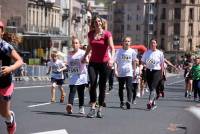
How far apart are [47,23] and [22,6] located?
1070 cm

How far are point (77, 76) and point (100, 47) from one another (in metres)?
1.12

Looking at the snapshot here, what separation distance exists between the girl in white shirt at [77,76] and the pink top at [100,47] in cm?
93

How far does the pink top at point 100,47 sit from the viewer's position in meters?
13.2

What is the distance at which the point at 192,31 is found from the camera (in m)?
152

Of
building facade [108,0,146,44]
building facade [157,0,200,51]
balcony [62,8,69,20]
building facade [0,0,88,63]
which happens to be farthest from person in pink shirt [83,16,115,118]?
building facade [108,0,146,44]

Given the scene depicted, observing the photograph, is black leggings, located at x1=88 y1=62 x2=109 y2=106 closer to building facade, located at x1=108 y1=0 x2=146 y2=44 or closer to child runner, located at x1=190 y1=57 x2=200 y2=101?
child runner, located at x1=190 y1=57 x2=200 y2=101

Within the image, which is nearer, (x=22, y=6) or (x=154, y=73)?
(x=154, y=73)

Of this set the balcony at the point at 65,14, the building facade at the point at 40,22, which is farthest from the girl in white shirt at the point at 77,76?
the balcony at the point at 65,14

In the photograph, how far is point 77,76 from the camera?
46.2 feet

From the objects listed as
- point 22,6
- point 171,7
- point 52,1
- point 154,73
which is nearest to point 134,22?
point 171,7

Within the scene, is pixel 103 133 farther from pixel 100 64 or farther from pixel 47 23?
pixel 47 23

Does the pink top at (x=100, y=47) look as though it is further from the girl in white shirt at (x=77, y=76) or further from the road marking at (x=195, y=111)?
the road marking at (x=195, y=111)

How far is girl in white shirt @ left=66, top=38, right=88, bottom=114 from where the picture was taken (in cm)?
1402

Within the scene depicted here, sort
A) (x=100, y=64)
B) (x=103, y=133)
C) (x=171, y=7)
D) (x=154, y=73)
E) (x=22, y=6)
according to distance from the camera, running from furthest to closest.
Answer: (x=171, y=7) < (x=22, y=6) < (x=154, y=73) < (x=100, y=64) < (x=103, y=133)
